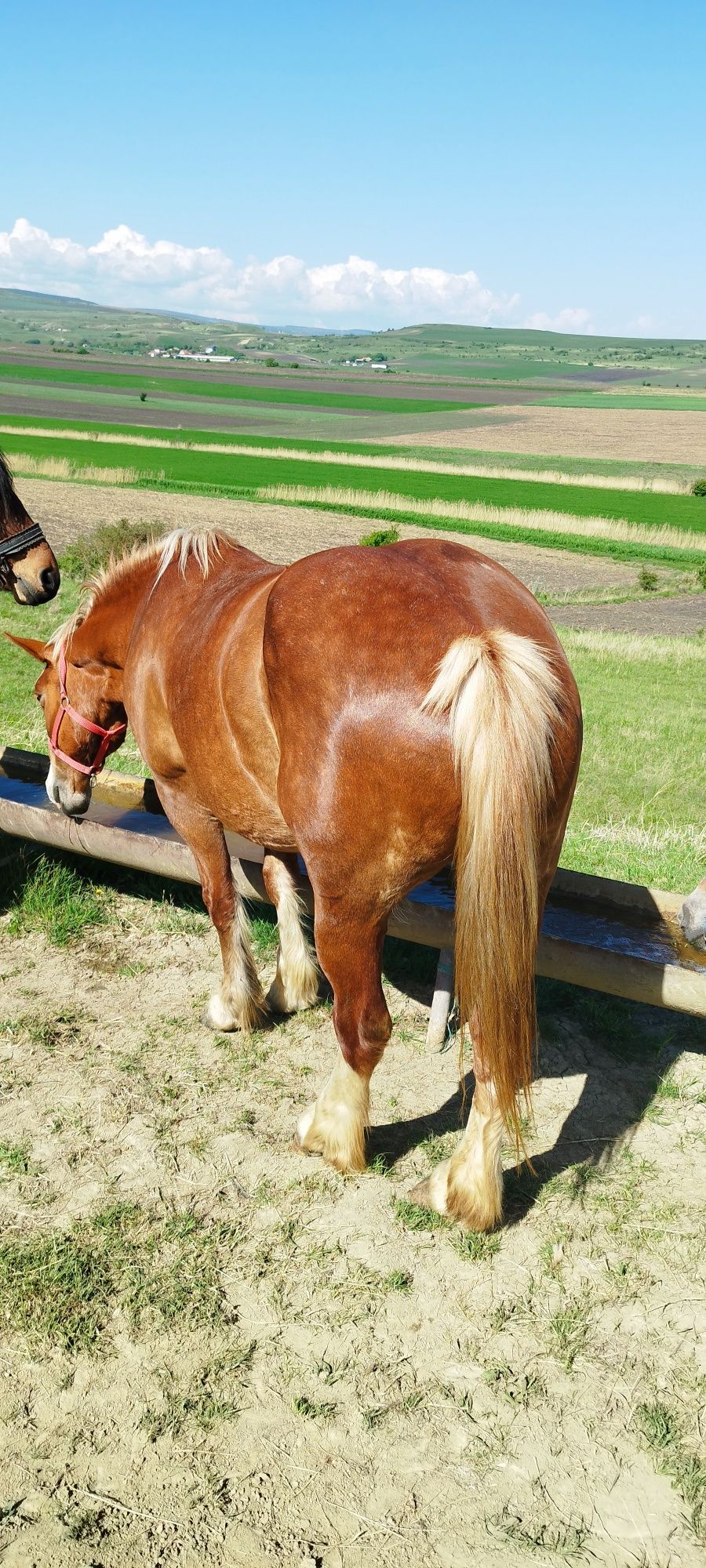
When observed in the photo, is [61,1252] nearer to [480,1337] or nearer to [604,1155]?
[480,1337]

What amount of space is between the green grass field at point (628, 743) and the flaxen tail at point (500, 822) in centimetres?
325

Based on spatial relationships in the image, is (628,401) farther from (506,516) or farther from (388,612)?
(388,612)

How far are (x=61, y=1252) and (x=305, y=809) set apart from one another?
1584mm

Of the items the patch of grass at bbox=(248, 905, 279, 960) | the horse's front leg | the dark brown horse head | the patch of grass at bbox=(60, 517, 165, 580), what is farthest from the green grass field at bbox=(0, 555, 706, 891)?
the dark brown horse head

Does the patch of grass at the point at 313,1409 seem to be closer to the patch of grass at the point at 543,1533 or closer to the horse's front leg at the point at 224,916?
the patch of grass at the point at 543,1533

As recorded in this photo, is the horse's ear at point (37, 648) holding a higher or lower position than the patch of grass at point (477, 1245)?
higher

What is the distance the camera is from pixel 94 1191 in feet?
12.3

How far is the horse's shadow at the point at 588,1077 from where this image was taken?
393cm

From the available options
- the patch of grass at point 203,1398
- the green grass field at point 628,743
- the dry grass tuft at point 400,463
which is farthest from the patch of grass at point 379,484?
the patch of grass at point 203,1398

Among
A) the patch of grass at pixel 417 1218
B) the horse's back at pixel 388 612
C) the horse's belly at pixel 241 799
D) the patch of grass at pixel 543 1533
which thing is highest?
the horse's back at pixel 388 612

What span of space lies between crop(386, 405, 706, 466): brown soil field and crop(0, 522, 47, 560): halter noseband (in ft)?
218

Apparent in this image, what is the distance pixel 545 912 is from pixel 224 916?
4.59 ft

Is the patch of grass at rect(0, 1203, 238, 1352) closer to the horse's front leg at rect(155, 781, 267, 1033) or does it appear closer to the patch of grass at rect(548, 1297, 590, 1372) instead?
the patch of grass at rect(548, 1297, 590, 1372)

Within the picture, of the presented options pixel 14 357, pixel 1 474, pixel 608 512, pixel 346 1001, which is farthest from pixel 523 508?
pixel 14 357
